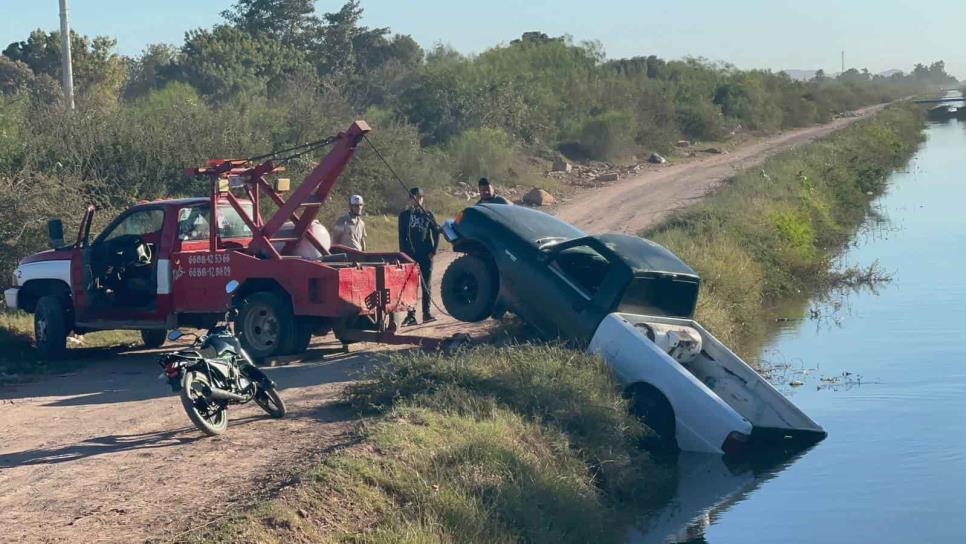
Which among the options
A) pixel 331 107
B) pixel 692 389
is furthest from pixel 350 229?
pixel 331 107

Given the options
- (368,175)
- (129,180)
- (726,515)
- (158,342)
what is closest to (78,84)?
(368,175)

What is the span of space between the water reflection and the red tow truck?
3.49 meters

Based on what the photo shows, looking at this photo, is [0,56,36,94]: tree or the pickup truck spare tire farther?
[0,56,36,94]: tree

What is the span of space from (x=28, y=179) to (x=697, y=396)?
36.1ft

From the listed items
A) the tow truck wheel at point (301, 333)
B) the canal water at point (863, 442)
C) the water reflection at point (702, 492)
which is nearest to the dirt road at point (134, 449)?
the tow truck wheel at point (301, 333)

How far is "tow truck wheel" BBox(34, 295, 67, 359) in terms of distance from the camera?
13.5m

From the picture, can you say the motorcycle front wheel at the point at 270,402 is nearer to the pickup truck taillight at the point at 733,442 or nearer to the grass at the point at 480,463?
the grass at the point at 480,463

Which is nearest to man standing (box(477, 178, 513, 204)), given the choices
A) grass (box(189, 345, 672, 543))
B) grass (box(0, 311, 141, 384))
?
grass (box(189, 345, 672, 543))

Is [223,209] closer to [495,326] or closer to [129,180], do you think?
[495,326]

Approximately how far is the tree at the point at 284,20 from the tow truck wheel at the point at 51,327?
41321mm

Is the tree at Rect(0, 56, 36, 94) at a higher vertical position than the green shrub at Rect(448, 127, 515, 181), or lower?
higher

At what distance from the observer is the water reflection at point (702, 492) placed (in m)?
9.67

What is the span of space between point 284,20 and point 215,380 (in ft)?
154

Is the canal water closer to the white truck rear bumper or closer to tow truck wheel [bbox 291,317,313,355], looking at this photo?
tow truck wheel [bbox 291,317,313,355]
